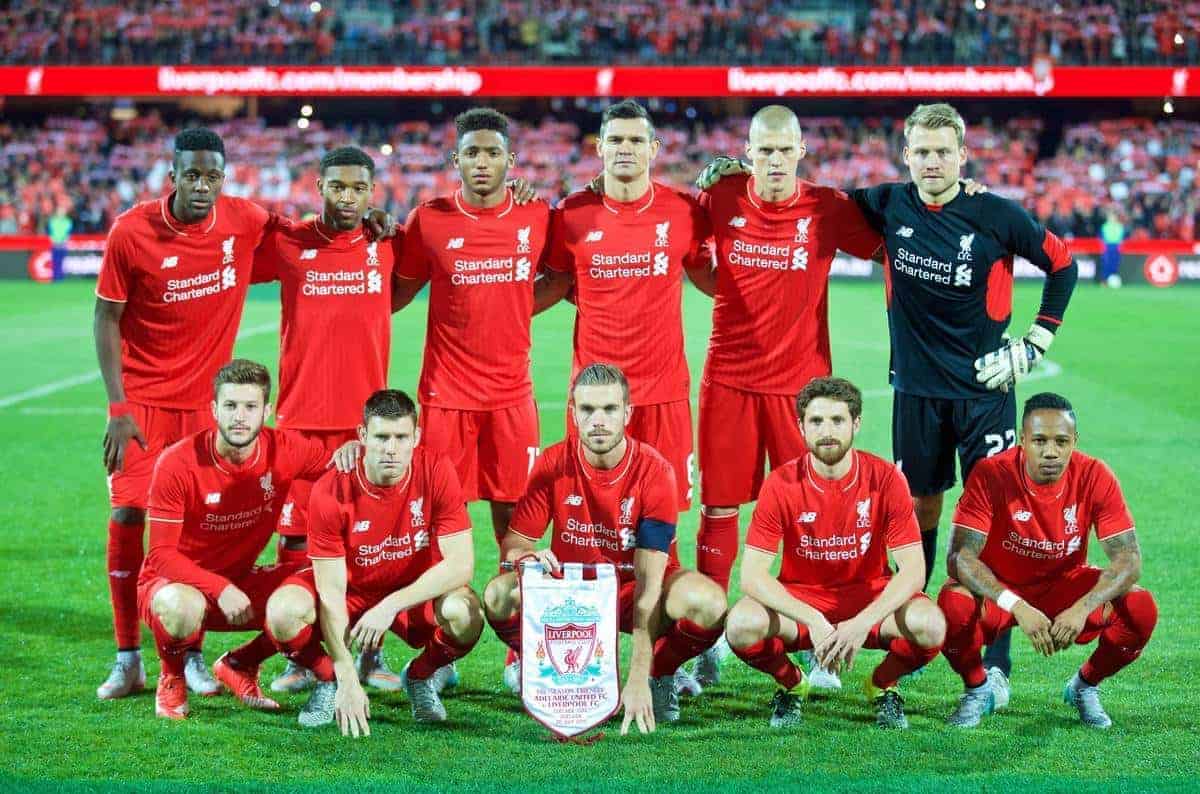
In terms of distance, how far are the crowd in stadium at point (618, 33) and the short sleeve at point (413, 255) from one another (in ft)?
97.0

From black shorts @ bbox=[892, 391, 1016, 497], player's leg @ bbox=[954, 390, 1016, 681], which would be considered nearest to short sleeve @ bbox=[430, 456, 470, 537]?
black shorts @ bbox=[892, 391, 1016, 497]

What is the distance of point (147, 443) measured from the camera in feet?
19.2

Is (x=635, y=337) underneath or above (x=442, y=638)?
above

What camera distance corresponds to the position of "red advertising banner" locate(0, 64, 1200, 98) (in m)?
33.8

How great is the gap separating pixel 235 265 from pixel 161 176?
30534 millimetres

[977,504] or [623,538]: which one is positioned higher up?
[977,504]

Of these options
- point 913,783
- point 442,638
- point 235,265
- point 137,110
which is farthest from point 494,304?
point 137,110

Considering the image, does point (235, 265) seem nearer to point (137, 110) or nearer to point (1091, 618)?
point (1091, 618)

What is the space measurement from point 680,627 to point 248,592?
1671mm

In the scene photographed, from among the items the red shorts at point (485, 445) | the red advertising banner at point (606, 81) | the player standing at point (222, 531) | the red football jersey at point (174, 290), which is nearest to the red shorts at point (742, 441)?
the red shorts at point (485, 445)

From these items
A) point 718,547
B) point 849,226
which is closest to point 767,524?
point 718,547

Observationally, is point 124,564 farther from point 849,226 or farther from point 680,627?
point 849,226

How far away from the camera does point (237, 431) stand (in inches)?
209

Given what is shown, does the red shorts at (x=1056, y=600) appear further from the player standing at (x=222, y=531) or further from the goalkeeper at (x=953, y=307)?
the player standing at (x=222, y=531)
